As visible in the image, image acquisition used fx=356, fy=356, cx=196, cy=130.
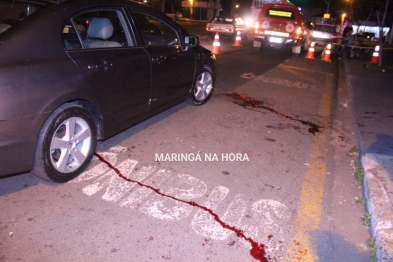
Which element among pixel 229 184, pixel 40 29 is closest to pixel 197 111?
pixel 229 184

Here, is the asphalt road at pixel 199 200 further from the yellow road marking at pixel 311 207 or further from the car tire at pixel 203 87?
the car tire at pixel 203 87

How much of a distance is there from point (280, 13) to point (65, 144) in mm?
13978

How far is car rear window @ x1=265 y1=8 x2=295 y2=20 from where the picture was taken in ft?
50.5

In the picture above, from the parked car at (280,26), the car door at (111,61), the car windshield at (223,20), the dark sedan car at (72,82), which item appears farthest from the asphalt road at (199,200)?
the car windshield at (223,20)

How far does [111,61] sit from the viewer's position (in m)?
3.92

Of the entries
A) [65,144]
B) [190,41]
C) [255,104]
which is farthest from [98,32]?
[255,104]

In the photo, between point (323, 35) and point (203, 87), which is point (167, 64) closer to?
point (203, 87)

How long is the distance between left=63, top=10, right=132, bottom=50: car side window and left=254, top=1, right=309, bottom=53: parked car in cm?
1200

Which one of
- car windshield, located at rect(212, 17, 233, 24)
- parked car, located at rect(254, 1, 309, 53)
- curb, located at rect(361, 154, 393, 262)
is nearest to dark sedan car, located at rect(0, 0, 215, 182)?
curb, located at rect(361, 154, 393, 262)

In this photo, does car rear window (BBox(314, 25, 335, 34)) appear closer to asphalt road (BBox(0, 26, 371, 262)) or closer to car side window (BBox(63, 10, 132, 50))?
asphalt road (BBox(0, 26, 371, 262))

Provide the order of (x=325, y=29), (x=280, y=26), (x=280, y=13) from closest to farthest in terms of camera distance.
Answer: (x=280, y=26) → (x=280, y=13) → (x=325, y=29)

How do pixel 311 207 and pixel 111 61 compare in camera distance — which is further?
pixel 111 61

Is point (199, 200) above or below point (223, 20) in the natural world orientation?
below

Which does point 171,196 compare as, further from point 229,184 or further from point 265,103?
point 265,103
